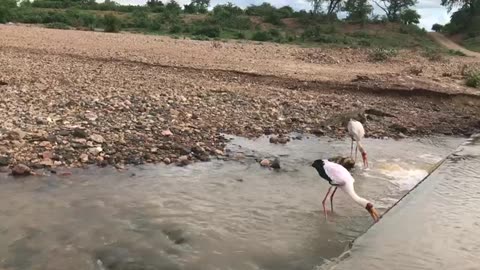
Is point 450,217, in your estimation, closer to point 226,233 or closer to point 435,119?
point 226,233

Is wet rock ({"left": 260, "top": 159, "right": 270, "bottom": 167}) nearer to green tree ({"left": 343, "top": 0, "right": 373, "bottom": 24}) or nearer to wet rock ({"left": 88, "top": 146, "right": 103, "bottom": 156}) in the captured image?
wet rock ({"left": 88, "top": 146, "right": 103, "bottom": 156})

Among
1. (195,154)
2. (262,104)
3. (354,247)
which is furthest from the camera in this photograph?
(262,104)

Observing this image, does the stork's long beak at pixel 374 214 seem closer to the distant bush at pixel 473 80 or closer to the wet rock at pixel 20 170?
the wet rock at pixel 20 170

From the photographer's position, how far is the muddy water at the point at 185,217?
20.0 feet

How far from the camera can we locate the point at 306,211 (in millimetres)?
7965

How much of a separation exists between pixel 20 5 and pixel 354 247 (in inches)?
2107

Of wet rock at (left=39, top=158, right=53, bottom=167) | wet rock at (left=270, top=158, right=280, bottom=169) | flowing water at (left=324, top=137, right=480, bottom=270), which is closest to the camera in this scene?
flowing water at (left=324, top=137, right=480, bottom=270)

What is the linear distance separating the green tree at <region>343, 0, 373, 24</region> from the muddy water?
5133 cm

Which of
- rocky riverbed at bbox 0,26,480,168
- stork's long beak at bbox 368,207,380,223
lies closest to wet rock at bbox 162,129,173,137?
rocky riverbed at bbox 0,26,480,168

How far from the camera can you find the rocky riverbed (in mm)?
9516

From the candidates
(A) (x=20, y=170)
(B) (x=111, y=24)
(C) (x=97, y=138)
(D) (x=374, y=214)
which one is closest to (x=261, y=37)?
(B) (x=111, y=24)

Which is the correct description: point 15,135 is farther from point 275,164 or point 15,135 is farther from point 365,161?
point 365,161

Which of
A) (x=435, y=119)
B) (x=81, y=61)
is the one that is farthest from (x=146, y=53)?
(x=435, y=119)

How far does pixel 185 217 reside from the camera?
7375 mm
